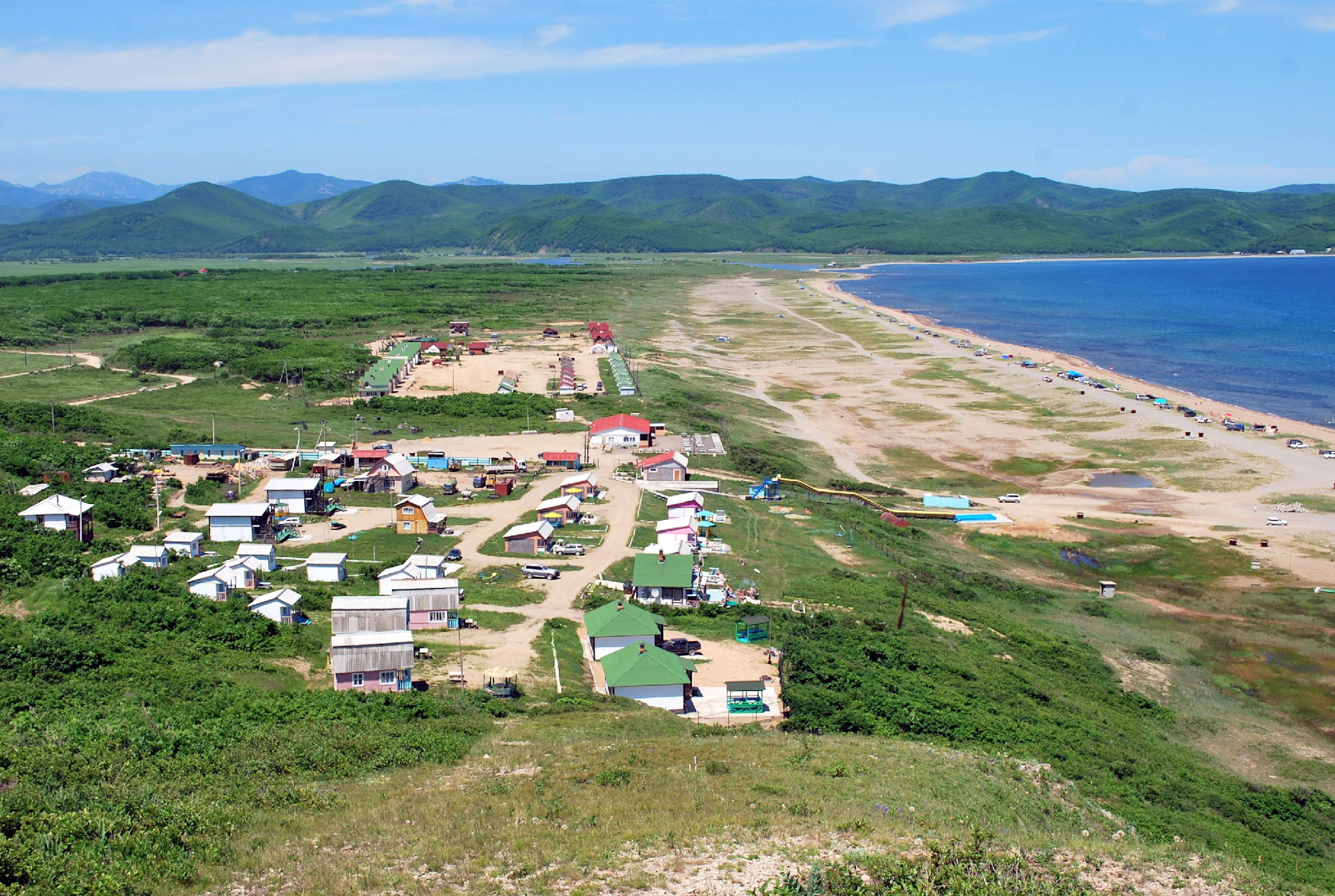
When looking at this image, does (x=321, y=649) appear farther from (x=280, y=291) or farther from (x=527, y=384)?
(x=280, y=291)

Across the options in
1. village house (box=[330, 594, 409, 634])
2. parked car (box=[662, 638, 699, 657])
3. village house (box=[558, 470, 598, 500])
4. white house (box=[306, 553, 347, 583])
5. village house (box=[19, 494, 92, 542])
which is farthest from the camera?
village house (box=[558, 470, 598, 500])

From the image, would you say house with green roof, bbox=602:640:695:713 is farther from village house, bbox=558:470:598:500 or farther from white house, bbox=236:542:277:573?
village house, bbox=558:470:598:500

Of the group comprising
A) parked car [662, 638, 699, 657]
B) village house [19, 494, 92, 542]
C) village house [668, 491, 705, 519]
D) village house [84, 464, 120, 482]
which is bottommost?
parked car [662, 638, 699, 657]

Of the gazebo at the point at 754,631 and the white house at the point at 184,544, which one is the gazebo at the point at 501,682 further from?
the white house at the point at 184,544

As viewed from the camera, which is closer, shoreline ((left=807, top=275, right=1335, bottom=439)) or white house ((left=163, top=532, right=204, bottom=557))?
white house ((left=163, top=532, right=204, bottom=557))

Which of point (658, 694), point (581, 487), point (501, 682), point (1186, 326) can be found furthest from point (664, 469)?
point (1186, 326)

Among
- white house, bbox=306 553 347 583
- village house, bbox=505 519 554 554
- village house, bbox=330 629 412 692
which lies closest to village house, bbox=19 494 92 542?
white house, bbox=306 553 347 583

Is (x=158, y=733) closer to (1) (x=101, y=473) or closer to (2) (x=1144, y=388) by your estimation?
(1) (x=101, y=473)
